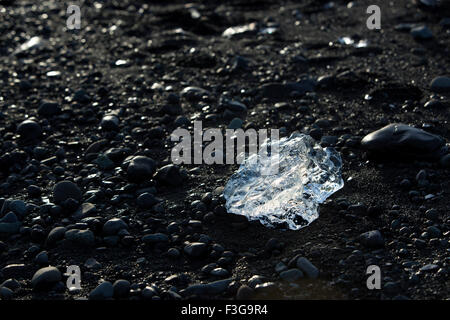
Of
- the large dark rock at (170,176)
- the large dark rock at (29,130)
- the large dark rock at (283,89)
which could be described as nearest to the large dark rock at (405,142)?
the large dark rock at (283,89)

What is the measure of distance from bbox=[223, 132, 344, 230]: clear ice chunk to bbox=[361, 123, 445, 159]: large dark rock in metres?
0.30

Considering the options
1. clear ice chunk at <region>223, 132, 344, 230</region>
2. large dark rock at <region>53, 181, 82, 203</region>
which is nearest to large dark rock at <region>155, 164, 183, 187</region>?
clear ice chunk at <region>223, 132, 344, 230</region>

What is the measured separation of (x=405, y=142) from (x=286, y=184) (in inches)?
37.6

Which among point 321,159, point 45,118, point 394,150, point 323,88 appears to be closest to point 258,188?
point 321,159

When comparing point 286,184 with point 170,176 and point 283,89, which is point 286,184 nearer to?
point 170,176

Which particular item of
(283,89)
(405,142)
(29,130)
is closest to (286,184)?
(405,142)

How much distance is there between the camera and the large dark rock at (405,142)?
4152mm

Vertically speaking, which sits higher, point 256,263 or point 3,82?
point 3,82

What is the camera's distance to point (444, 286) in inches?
120

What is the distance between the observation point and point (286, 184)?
12.7 feet

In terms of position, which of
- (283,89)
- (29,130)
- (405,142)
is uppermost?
(283,89)

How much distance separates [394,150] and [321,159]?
526mm

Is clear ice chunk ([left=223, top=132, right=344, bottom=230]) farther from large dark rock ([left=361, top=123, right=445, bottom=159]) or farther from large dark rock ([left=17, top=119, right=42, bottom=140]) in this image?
large dark rock ([left=17, top=119, right=42, bottom=140])
